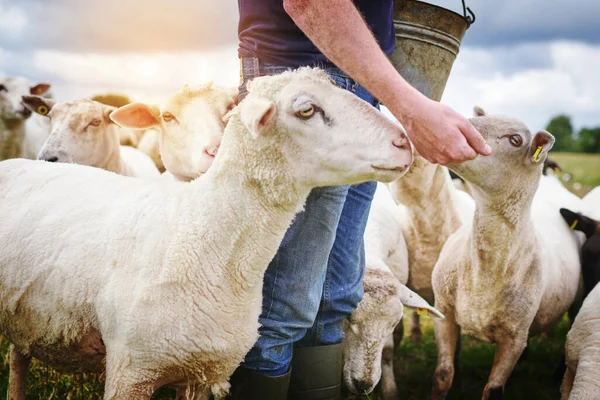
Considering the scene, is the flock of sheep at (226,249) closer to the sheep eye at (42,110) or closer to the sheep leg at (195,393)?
the sheep leg at (195,393)

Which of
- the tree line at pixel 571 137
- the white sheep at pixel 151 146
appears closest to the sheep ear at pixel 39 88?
the white sheep at pixel 151 146

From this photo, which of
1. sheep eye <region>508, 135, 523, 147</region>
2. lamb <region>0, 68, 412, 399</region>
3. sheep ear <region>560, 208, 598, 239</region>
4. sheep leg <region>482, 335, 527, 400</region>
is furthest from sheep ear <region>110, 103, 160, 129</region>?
sheep ear <region>560, 208, 598, 239</region>

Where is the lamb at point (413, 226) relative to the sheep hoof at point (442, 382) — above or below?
above

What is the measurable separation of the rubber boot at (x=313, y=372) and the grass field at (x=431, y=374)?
1018mm

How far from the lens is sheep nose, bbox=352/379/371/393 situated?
3.30 m

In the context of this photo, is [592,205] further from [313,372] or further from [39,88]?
[39,88]

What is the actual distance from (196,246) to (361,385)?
5.00ft

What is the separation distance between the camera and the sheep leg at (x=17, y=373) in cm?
305

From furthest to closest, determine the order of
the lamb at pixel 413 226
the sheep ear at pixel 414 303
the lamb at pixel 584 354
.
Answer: the lamb at pixel 413 226
the sheep ear at pixel 414 303
the lamb at pixel 584 354

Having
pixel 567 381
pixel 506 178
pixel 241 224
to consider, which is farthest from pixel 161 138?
pixel 567 381

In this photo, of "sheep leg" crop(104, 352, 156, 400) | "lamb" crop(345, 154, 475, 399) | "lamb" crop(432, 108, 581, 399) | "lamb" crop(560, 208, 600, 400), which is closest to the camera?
"sheep leg" crop(104, 352, 156, 400)

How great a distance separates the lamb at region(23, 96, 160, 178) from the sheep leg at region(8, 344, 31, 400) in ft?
5.22

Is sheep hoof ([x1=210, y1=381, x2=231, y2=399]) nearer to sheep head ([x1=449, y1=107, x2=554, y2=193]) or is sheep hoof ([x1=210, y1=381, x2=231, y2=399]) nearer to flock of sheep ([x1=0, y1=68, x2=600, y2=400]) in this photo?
flock of sheep ([x1=0, y1=68, x2=600, y2=400])

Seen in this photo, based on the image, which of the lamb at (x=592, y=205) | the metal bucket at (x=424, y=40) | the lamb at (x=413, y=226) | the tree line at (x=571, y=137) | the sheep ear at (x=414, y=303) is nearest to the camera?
the metal bucket at (x=424, y=40)
